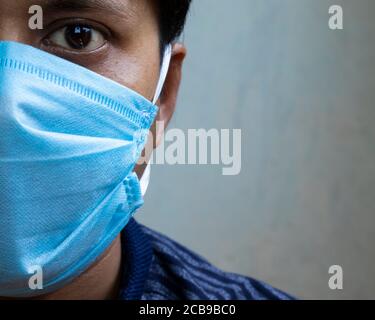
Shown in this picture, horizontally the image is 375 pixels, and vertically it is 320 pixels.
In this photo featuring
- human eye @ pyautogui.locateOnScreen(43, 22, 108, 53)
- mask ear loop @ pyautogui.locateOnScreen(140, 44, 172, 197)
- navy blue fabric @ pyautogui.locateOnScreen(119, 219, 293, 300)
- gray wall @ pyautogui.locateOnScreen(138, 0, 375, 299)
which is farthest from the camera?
gray wall @ pyautogui.locateOnScreen(138, 0, 375, 299)

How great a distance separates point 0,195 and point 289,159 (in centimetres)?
150

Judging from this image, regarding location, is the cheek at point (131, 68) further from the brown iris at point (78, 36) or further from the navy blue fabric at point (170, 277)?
the navy blue fabric at point (170, 277)

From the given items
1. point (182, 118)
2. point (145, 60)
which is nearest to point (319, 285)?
point (182, 118)

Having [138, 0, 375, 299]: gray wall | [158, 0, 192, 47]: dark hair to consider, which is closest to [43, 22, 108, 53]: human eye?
[158, 0, 192, 47]: dark hair

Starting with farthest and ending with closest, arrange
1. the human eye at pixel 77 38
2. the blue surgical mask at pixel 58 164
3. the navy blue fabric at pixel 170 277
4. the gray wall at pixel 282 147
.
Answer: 1. the gray wall at pixel 282 147
2. the navy blue fabric at pixel 170 277
3. the human eye at pixel 77 38
4. the blue surgical mask at pixel 58 164

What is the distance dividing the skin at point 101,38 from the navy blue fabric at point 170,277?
0.30 ft

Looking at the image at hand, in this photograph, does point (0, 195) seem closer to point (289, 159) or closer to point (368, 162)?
point (289, 159)

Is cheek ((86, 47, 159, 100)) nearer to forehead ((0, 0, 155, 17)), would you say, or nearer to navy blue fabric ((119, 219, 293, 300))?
forehead ((0, 0, 155, 17))

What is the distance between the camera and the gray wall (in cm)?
221

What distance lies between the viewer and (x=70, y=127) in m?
1.09

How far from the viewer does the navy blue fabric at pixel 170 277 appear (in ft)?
4.48

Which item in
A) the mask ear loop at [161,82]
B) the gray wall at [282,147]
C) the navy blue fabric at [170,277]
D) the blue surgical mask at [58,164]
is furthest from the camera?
the gray wall at [282,147]

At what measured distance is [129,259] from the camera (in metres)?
1.38

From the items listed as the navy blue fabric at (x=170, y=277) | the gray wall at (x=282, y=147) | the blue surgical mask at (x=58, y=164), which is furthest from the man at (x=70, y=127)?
the gray wall at (x=282, y=147)
